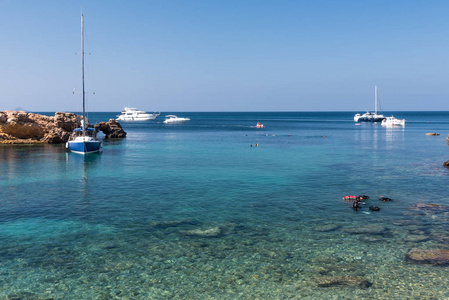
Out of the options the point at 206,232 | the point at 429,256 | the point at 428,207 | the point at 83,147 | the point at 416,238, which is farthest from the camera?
the point at 83,147

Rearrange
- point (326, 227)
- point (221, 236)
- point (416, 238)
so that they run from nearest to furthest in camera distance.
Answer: point (416, 238) → point (221, 236) → point (326, 227)

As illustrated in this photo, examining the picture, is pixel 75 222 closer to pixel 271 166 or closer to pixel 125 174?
pixel 125 174

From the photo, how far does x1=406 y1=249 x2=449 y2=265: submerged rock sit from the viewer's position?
547 inches

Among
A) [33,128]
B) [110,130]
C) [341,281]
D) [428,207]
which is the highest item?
[33,128]

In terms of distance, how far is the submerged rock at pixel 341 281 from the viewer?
12.3 metres

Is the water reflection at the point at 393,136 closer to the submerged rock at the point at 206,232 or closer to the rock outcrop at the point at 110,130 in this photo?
the submerged rock at the point at 206,232

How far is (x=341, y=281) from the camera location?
12.5 m

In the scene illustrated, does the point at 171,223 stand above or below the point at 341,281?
above

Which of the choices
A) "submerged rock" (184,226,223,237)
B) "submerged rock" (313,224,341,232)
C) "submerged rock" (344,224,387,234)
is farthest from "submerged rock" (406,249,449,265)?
"submerged rock" (184,226,223,237)

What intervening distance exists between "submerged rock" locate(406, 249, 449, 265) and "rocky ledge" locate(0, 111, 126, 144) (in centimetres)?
6773

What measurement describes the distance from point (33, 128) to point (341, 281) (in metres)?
71.7

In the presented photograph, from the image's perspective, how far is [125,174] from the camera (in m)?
35.7

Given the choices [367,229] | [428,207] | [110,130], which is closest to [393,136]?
[110,130]

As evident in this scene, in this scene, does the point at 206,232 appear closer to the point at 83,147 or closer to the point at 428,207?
the point at 428,207
